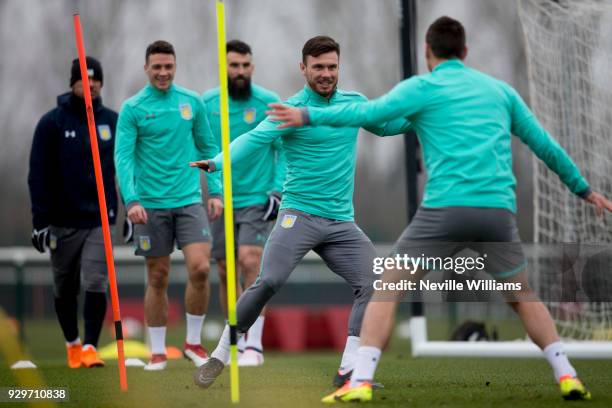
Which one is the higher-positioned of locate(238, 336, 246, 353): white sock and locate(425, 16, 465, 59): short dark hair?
locate(425, 16, 465, 59): short dark hair

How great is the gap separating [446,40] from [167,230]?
364 centimetres

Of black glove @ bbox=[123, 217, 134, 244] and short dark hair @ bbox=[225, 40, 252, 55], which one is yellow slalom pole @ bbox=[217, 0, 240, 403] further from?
short dark hair @ bbox=[225, 40, 252, 55]

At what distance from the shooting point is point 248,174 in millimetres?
9836

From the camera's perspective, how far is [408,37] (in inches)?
427

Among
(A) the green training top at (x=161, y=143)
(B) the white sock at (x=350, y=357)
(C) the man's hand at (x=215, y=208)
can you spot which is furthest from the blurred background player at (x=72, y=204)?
(B) the white sock at (x=350, y=357)

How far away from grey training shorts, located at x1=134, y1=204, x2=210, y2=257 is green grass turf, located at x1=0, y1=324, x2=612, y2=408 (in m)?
0.94

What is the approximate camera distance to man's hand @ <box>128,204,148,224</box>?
8492mm

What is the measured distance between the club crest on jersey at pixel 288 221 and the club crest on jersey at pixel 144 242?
210 cm

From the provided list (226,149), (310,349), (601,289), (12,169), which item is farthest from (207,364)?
(12,169)

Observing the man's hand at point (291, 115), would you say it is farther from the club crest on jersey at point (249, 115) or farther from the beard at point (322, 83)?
the club crest on jersey at point (249, 115)

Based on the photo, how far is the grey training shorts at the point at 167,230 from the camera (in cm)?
900

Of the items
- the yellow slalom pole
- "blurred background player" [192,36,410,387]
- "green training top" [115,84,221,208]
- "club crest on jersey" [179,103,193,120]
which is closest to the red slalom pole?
"blurred background player" [192,36,410,387]

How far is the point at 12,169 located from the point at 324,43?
15824mm

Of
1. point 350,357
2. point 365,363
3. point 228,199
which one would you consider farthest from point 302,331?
point 365,363
